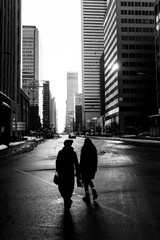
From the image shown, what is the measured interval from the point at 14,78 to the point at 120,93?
165ft

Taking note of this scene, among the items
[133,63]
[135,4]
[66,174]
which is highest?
[135,4]

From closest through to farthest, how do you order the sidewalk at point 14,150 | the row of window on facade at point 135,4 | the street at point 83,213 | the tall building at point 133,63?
the street at point 83,213 → the sidewalk at point 14,150 → the tall building at point 133,63 → the row of window on facade at point 135,4

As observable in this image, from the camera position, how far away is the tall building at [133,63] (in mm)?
100375

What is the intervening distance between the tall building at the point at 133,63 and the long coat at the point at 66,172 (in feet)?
307

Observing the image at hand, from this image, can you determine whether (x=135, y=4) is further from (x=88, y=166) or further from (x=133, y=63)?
(x=88, y=166)

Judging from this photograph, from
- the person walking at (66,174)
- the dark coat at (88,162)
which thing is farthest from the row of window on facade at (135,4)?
the person walking at (66,174)

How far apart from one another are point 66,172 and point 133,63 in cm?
10206

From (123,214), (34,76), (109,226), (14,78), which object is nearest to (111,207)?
(123,214)

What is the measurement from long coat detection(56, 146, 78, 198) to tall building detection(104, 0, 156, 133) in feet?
307

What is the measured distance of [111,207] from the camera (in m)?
5.79

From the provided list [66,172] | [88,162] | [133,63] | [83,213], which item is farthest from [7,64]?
[133,63]

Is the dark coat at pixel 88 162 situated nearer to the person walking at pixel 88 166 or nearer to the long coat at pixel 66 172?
the person walking at pixel 88 166

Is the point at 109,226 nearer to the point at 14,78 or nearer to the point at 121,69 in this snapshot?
the point at 14,78

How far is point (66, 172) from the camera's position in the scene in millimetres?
5660
